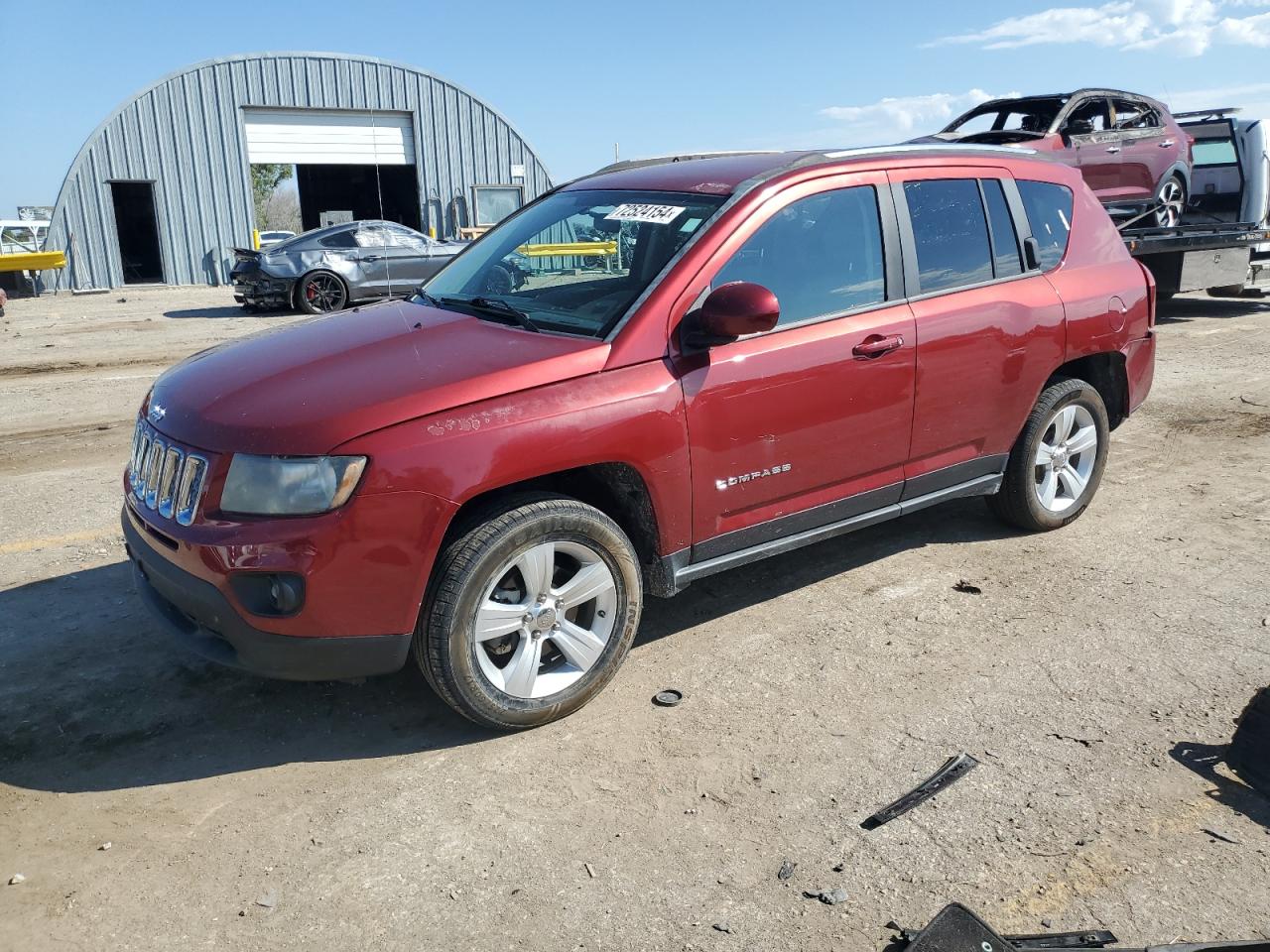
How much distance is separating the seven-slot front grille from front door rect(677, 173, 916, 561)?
165 cm

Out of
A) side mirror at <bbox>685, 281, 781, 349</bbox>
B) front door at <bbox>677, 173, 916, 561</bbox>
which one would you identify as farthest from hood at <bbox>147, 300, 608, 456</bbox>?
front door at <bbox>677, 173, 916, 561</bbox>

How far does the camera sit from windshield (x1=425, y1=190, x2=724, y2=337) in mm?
3811

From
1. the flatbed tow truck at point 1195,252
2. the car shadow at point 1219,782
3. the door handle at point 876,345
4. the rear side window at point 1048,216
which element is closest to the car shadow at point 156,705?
the door handle at point 876,345

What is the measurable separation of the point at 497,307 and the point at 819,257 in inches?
51.3

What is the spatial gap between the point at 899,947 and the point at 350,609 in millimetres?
1797

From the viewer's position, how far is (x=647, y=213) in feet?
13.4

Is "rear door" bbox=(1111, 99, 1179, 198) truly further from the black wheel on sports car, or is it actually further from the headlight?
the headlight

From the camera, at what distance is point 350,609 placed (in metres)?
3.10

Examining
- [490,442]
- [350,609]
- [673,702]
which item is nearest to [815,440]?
[673,702]

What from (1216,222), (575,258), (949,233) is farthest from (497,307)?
(1216,222)

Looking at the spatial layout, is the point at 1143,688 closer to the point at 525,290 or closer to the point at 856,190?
the point at 856,190

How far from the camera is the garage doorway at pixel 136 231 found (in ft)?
93.6

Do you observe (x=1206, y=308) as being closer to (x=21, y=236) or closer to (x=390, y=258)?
(x=390, y=258)

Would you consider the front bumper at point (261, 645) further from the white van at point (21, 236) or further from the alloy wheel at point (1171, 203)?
the white van at point (21, 236)
